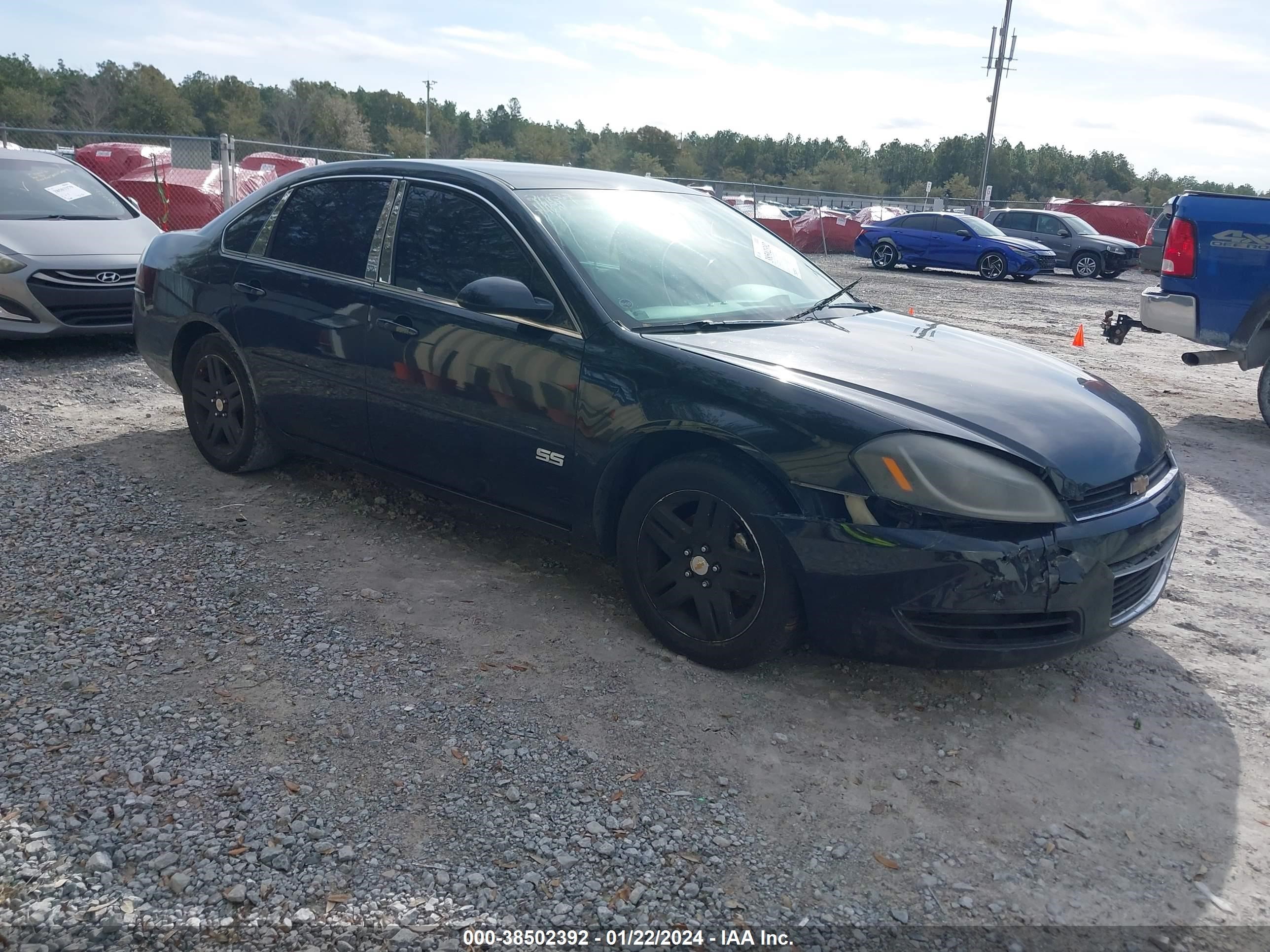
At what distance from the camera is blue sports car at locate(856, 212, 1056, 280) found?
22.6m

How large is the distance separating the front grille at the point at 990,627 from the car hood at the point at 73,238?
24.9 ft

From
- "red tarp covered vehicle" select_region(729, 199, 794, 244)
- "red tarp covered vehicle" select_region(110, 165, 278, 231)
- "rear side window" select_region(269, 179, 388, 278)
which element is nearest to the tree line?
"red tarp covered vehicle" select_region(729, 199, 794, 244)

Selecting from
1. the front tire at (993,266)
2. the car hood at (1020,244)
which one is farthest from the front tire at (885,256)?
the car hood at (1020,244)

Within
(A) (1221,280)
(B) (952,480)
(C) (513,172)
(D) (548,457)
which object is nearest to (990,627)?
(B) (952,480)

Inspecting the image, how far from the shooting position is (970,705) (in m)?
3.47

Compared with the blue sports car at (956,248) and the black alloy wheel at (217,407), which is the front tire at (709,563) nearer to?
the black alloy wheel at (217,407)

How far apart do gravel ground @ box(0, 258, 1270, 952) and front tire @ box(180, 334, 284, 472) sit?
525mm

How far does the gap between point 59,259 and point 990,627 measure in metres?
7.84

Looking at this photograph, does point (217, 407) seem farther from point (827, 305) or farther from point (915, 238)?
point (915, 238)

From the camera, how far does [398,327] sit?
431 centimetres

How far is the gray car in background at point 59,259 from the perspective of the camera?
8.02 m

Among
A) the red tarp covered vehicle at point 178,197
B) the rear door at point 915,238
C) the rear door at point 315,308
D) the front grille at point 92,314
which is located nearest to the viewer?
the rear door at point 315,308

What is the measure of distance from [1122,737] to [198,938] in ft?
8.95

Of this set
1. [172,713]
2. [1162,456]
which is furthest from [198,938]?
[1162,456]
